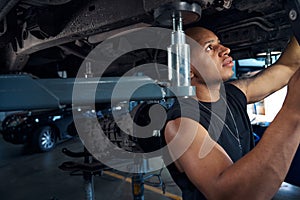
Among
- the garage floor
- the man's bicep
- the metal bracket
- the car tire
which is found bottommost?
the garage floor

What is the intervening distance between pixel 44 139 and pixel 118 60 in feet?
9.41

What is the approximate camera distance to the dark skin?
58 cm

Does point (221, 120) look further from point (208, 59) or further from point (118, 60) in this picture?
point (118, 60)

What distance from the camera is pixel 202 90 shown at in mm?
1071

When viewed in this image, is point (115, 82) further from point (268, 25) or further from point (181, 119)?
point (268, 25)

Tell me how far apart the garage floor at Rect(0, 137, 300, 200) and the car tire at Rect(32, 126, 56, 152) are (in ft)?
1.06

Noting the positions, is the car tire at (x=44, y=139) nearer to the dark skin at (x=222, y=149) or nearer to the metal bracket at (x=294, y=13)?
the dark skin at (x=222, y=149)

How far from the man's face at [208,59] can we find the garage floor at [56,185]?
1.78 metres

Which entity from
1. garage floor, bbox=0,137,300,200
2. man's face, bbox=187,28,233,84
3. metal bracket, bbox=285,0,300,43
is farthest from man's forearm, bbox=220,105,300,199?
garage floor, bbox=0,137,300,200

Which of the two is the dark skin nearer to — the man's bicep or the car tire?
the man's bicep

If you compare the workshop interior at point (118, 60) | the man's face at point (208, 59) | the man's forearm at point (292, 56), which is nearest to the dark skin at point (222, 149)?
the man's face at point (208, 59)

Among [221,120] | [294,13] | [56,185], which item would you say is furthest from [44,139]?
[294,13]

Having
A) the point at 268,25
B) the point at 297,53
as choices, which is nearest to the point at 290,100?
the point at 297,53

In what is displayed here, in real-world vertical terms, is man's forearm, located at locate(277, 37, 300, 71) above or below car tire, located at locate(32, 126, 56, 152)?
above
